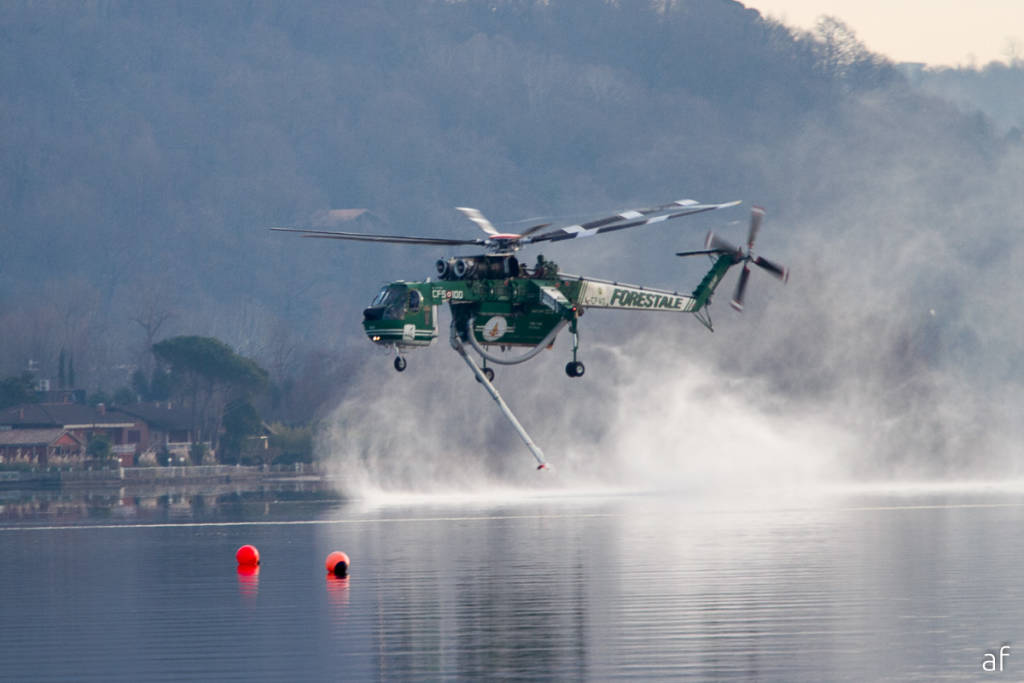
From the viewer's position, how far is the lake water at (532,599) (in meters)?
43.4

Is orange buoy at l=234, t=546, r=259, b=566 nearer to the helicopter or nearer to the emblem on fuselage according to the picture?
the helicopter

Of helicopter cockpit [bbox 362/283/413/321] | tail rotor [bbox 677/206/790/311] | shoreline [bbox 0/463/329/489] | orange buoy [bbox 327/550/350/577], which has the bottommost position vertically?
orange buoy [bbox 327/550/350/577]

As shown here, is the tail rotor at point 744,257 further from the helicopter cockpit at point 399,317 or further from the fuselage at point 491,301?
the helicopter cockpit at point 399,317

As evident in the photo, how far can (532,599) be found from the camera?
56.9 meters

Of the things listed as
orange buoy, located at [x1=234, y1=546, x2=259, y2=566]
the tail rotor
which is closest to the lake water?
orange buoy, located at [x1=234, y1=546, x2=259, y2=566]

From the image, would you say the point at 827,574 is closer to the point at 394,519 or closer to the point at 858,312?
the point at 394,519

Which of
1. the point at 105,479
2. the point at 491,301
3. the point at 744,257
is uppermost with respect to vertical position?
the point at 744,257

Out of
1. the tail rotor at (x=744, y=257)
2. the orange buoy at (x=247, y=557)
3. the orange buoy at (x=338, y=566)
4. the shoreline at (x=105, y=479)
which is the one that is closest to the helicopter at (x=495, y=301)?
the tail rotor at (x=744, y=257)

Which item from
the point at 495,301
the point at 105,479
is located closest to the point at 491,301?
the point at 495,301

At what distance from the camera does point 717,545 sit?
75.9 meters

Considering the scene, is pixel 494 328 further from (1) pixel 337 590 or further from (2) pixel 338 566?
(1) pixel 337 590

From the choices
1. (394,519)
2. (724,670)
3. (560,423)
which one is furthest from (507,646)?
(560,423)

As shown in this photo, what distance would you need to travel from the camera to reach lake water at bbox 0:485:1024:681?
43.4 metres

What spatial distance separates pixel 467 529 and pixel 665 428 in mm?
58989
